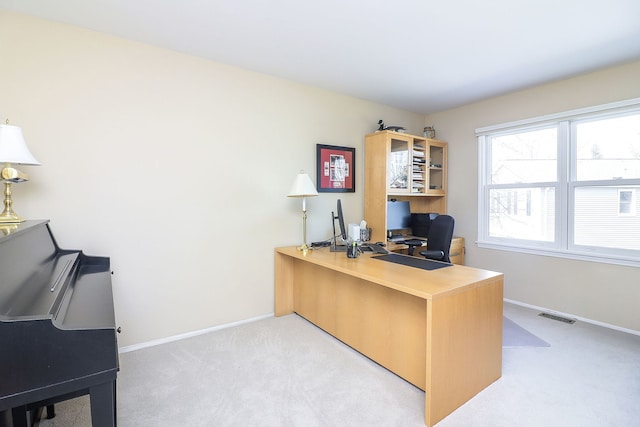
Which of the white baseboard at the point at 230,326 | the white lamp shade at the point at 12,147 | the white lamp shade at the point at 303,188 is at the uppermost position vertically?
the white lamp shade at the point at 12,147

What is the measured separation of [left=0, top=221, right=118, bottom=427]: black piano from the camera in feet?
3.07

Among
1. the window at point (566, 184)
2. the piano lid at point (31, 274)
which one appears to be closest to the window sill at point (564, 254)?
the window at point (566, 184)

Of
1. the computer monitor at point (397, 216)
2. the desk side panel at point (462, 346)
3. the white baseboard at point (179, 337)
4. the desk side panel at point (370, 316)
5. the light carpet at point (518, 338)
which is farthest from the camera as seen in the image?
the computer monitor at point (397, 216)

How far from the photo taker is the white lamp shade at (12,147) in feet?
5.34

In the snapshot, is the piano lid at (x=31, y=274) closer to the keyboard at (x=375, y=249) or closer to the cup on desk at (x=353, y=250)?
the cup on desk at (x=353, y=250)

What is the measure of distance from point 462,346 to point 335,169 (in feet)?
7.47

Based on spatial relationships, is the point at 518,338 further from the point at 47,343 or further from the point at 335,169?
the point at 47,343

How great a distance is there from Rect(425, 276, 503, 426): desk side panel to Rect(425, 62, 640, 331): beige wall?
5.61ft

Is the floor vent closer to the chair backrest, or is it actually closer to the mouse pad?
the chair backrest

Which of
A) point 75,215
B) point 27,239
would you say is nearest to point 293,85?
point 75,215

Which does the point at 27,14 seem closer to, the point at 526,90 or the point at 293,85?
the point at 293,85

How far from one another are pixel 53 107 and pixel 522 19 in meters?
3.27

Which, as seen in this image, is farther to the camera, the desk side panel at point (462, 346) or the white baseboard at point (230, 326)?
the white baseboard at point (230, 326)

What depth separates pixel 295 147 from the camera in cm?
324
